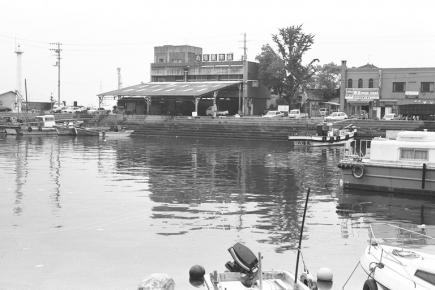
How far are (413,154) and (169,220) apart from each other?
11.5 metres

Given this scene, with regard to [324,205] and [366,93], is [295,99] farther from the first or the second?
[324,205]

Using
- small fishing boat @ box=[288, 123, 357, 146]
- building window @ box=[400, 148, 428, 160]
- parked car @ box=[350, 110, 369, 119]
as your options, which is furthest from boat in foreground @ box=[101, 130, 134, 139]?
building window @ box=[400, 148, 428, 160]

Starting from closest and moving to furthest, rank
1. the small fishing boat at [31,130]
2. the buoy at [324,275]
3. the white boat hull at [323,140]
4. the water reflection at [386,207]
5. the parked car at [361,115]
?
the buoy at [324,275] → the water reflection at [386,207] → the white boat hull at [323,140] → the parked car at [361,115] → the small fishing boat at [31,130]

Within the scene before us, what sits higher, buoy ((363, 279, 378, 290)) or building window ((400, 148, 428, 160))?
building window ((400, 148, 428, 160))

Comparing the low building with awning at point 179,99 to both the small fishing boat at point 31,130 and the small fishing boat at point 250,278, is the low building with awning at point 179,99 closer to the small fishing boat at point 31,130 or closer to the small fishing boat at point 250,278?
the small fishing boat at point 31,130

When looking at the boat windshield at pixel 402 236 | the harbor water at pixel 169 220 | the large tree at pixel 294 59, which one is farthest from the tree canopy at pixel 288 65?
the boat windshield at pixel 402 236

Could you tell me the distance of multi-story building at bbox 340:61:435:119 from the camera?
2751 inches

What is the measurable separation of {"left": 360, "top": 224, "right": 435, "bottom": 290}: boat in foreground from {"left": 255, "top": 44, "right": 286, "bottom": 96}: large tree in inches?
2717

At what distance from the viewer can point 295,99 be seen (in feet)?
273

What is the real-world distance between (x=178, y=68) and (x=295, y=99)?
23400 mm

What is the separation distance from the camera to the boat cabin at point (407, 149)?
2205 cm

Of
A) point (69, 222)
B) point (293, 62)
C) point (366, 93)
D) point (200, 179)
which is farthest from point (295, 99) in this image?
point (69, 222)

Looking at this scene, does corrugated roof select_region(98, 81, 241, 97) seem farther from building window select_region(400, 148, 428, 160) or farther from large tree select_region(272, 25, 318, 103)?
building window select_region(400, 148, 428, 160)

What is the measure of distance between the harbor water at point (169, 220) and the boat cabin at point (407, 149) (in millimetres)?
1701
